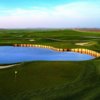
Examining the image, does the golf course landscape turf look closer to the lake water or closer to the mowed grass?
the mowed grass

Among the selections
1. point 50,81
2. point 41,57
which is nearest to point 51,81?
point 50,81

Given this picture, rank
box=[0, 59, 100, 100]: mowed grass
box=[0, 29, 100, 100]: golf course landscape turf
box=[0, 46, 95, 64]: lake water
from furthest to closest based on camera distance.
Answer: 1. box=[0, 46, 95, 64]: lake water
2. box=[0, 59, 100, 100]: mowed grass
3. box=[0, 29, 100, 100]: golf course landscape turf

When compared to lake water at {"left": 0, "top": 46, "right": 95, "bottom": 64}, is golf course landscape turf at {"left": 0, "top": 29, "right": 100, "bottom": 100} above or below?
above

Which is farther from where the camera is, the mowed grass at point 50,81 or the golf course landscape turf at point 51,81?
the mowed grass at point 50,81

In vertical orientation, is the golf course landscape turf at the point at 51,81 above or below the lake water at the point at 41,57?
above

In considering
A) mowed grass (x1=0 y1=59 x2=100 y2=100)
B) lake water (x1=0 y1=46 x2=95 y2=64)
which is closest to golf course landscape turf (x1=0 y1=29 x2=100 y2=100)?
mowed grass (x1=0 y1=59 x2=100 y2=100)

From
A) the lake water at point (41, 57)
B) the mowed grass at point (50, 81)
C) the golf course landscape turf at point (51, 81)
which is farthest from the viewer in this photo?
the lake water at point (41, 57)

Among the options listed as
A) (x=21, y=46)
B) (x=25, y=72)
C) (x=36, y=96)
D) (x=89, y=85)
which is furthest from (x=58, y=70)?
(x=21, y=46)

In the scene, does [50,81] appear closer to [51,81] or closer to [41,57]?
[51,81]

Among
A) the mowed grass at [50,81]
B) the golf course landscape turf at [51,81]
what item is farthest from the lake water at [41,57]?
the golf course landscape turf at [51,81]

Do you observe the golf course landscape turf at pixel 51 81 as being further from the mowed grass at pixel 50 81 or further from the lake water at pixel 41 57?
the lake water at pixel 41 57

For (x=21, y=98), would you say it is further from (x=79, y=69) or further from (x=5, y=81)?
(x=79, y=69)
